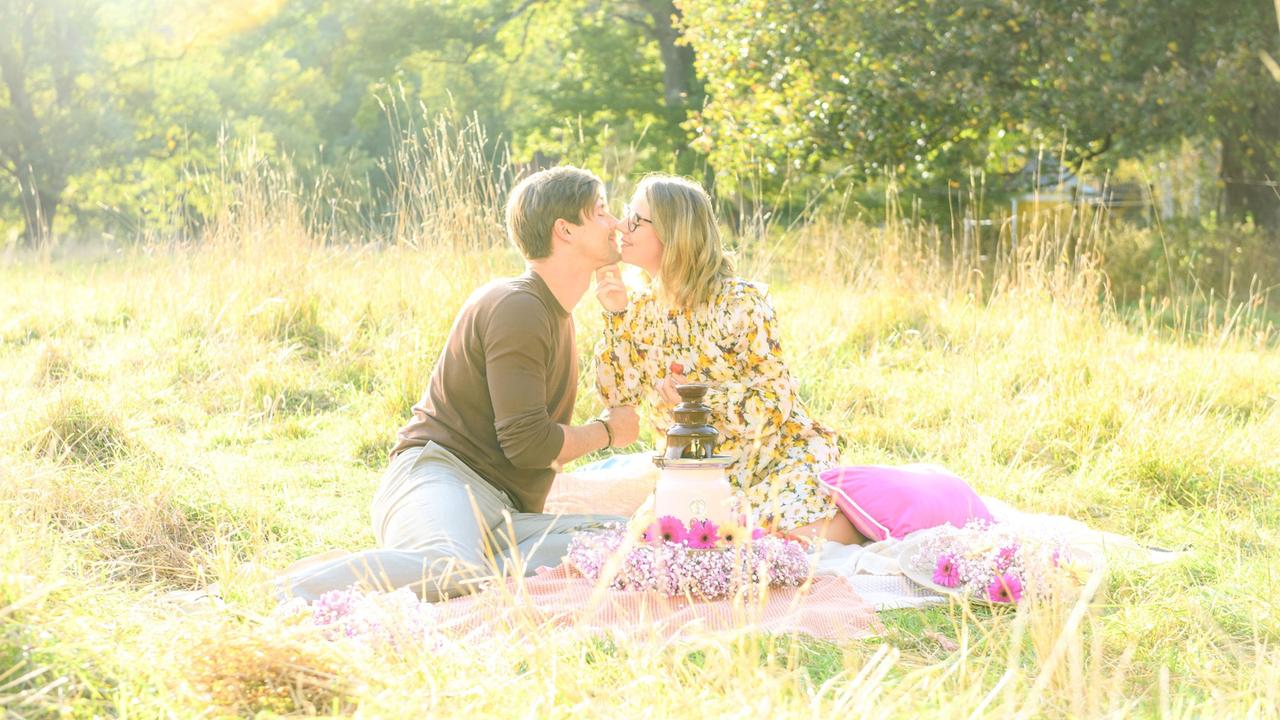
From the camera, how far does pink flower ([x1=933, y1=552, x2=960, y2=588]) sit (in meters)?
3.07

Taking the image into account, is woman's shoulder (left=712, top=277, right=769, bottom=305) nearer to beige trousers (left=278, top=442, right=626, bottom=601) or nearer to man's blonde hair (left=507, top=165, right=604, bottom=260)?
man's blonde hair (left=507, top=165, right=604, bottom=260)

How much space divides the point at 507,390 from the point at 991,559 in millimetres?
1249

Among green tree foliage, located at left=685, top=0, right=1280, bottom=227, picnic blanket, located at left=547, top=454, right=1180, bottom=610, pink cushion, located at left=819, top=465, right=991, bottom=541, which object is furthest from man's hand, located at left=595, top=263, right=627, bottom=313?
green tree foliage, located at left=685, top=0, right=1280, bottom=227

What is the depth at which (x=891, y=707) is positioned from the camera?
171cm

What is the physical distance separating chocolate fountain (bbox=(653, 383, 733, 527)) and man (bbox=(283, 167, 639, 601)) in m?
0.47

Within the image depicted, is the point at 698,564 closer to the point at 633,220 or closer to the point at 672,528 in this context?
the point at 672,528

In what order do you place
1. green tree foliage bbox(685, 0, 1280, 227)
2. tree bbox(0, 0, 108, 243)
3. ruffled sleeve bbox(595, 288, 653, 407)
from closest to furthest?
ruffled sleeve bbox(595, 288, 653, 407) → green tree foliage bbox(685, 0, 1280, 227) → tree bbox(0, 0, 108, 243)

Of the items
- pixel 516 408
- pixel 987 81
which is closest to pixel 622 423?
pixel 516 408

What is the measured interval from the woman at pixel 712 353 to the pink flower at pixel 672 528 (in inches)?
21.4

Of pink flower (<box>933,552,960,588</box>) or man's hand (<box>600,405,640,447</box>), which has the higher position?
man's hand (<box>600,405,640,447</box>)

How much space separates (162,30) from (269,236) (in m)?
18.2

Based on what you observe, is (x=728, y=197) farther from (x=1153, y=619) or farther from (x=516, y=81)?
(x=1153, y=619)

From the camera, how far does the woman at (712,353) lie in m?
3.41

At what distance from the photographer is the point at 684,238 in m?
3.38
